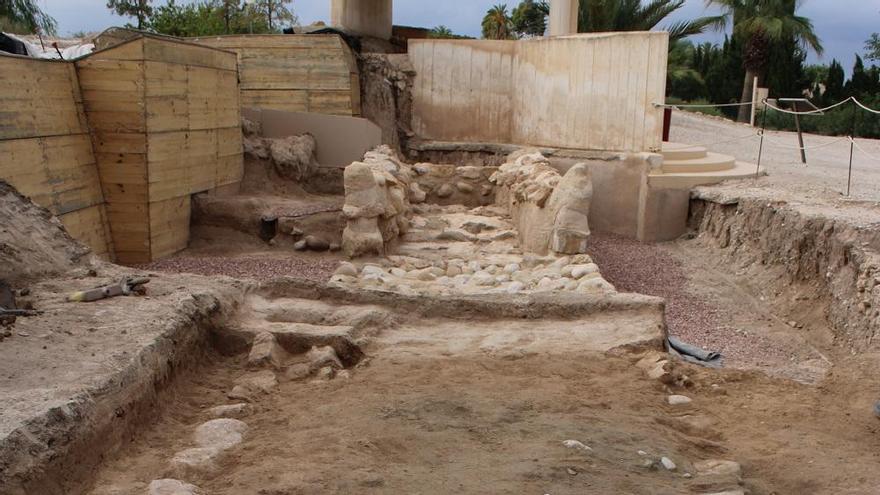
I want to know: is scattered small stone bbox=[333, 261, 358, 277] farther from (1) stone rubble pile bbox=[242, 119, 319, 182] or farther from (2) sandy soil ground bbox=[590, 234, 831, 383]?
(1) stone rubble pile bbox=[242, 119, 319, 182]

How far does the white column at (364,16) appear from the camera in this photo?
17859 mm

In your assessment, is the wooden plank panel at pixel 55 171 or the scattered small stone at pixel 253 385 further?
the wooden plank panel at pixel 55 171

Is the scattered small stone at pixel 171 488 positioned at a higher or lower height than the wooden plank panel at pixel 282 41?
lower

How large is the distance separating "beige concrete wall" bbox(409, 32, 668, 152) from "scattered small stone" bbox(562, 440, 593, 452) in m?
9.34

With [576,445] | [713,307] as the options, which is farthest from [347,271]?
[576,445]

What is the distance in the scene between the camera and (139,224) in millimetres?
8758

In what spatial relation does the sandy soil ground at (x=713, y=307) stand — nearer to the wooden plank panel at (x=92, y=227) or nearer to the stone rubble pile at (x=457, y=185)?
the stone rubble pile at (x=457, y=185)

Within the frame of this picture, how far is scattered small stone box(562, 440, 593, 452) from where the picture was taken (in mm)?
3391

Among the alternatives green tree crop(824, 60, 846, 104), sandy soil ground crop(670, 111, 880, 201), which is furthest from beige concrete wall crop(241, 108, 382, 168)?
green tree crop(824, 60, 846, 104)

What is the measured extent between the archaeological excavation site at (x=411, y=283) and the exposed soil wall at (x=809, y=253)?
1.6 inches

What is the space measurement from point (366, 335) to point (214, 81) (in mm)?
6353

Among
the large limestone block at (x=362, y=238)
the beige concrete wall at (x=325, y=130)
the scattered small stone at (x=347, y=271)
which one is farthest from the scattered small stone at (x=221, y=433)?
the beige concrete wall at (x=325, y=130)

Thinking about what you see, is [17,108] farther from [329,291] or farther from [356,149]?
[356,149]

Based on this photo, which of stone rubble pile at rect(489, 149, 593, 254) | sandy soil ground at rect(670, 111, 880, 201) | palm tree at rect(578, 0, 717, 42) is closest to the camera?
stone rubble pile at rect(489, 149, 593, 254)
